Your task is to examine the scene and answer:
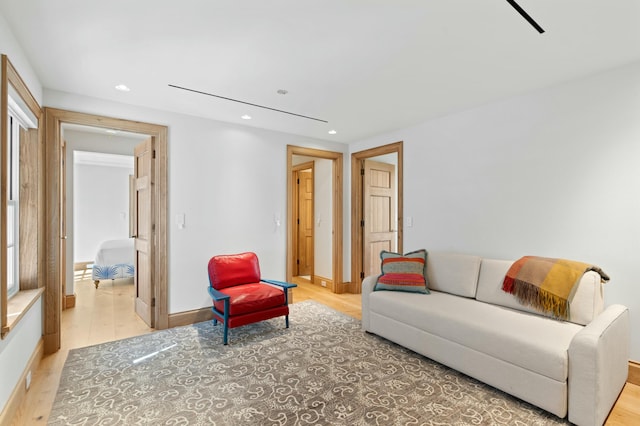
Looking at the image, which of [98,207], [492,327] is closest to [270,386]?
[492,327]

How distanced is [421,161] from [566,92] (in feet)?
5.12

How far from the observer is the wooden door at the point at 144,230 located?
3500 mm

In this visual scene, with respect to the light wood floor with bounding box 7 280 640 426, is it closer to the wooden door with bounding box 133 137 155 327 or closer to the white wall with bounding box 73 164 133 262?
the wooden door with bounding box 133 137 155 327

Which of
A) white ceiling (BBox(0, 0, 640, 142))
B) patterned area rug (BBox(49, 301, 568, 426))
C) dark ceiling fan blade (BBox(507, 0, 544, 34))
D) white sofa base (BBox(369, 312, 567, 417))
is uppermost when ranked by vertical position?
white ceiling (BBox(0, 0, 640, 142))

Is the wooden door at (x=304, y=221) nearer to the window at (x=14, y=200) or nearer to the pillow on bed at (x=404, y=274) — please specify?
the pillow on bed at (x=404, y=274)

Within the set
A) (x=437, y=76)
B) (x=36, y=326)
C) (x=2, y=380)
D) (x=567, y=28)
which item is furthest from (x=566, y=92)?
(x=36, y=326)

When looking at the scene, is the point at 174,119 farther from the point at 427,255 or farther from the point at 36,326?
the point at 427,255

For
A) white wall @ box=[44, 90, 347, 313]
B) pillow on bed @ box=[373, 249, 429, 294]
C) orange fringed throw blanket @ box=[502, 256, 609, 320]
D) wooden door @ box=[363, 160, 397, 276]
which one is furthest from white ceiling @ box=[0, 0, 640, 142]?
wooden door @ box=[363, 160, 397, 276]

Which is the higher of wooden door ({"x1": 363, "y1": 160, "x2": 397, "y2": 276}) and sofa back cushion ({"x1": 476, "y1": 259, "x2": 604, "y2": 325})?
wooden door ({"x1": 363, "y1": 160, "x2": 397, "y2": 276})

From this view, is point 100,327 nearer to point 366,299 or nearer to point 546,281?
point 366,299

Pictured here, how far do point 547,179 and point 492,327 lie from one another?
4.91 feet

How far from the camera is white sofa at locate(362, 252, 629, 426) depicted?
6.21ft

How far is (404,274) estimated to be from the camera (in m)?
3.30

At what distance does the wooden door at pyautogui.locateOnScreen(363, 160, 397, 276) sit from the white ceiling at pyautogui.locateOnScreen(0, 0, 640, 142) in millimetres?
2025
